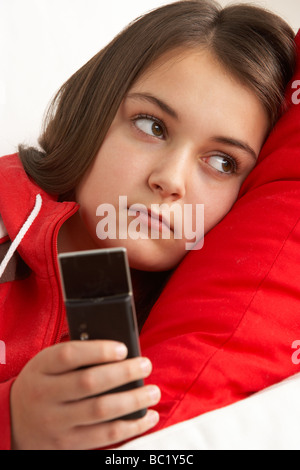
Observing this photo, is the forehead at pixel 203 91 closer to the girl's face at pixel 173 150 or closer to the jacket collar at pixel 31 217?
the girl's face at pixel 173 150

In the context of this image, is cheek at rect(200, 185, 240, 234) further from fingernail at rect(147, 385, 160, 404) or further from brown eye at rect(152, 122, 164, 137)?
fingernail at rect(147, 385, 160, 404)

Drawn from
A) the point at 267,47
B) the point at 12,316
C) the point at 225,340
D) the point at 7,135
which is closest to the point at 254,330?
the point at 225,340

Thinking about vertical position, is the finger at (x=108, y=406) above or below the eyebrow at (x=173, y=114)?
below

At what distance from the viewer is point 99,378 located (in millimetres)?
463

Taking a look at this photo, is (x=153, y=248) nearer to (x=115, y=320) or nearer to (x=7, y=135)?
(x=115, y=320)

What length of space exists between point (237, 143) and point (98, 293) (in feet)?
1.57

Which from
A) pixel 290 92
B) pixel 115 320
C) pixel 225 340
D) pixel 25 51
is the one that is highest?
pixel 25 51

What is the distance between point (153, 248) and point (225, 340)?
0.23 metres

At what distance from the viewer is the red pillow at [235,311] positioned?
608mm

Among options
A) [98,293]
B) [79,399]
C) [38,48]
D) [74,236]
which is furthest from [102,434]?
[38,48]

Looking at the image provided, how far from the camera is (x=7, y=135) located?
4.09ft

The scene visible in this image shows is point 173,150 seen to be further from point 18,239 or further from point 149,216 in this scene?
point 18,239

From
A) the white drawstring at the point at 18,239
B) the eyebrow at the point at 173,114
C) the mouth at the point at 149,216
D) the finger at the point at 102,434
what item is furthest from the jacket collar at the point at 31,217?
the finger at the point at 102,434

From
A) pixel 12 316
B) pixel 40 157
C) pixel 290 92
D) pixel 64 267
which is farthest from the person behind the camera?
pixel 40 157
